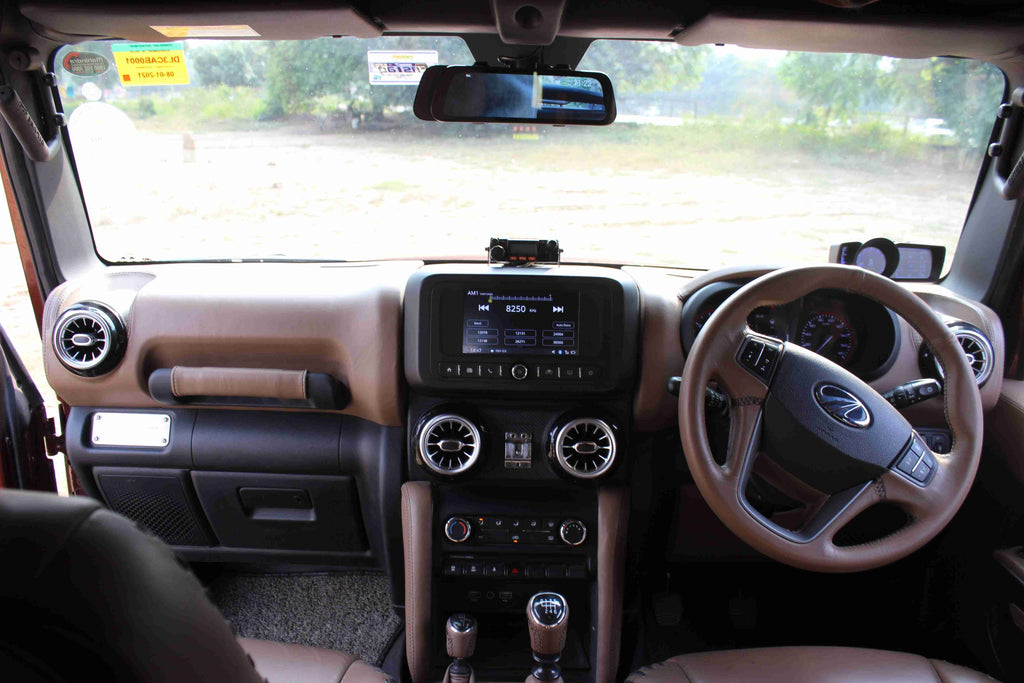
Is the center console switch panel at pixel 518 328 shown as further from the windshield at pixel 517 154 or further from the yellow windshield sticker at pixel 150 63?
the yellow windshield sticker at pixel 150 63

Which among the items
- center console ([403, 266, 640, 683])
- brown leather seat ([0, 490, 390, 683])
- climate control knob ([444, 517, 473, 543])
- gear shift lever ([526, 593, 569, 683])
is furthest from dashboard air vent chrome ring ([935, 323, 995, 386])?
brown leather seat ([0, 490, 390, 683])

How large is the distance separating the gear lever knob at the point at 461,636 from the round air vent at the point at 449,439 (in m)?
0.47

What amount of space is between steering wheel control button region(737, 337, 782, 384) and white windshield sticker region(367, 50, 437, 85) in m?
1.44

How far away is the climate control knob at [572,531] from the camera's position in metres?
2.41

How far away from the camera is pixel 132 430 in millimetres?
2566

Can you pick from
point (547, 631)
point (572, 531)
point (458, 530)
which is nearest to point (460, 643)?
point (547, 631)

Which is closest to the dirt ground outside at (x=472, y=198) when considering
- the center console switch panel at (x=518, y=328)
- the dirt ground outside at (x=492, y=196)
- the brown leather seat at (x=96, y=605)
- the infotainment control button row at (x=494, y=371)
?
the dirt ground outside at (x=492, y=196)

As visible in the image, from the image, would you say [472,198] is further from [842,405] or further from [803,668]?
[803,668]

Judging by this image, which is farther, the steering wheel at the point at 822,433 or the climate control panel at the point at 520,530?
the climate control panel at the point at 520,530

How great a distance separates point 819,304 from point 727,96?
80 cm

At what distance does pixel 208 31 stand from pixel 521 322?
1436 millimetres

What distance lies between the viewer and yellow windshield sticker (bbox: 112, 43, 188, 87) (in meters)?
2.50

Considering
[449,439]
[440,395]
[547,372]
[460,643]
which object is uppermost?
[547,372]

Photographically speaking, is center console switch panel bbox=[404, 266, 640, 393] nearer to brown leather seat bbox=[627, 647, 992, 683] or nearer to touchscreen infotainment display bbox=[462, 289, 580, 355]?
touchscreen infotainment display bbox=[462, 289, 580, 355]
